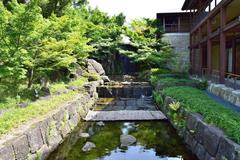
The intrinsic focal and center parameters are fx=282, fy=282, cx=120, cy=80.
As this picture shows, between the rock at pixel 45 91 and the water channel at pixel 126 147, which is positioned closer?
the water channel at pixel 126 147

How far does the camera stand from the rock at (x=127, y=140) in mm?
9173

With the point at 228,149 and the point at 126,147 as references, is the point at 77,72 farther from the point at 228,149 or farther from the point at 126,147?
the point at 228,149

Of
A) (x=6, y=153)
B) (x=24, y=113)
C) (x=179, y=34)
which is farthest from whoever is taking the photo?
(x=179, y=34)

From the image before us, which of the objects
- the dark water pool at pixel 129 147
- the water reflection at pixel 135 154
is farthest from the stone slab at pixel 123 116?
the water reflection at pixel 135 154

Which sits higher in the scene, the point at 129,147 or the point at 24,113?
the point at 24,113

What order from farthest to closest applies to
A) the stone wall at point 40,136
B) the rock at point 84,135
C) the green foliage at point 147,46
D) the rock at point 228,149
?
the green foliage at point 147,46 < the rock at point 84,135 < the stone wall at point 40,136 < the rock at point 228,149

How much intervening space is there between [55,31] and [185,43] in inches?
772

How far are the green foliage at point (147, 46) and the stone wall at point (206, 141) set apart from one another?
1757cm

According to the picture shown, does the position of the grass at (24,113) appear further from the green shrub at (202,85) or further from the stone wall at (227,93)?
the green shrub at (202,85)

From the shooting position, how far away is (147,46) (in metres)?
28.7

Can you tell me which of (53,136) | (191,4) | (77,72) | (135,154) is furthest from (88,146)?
(191,4)

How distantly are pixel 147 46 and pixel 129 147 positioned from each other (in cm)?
2068

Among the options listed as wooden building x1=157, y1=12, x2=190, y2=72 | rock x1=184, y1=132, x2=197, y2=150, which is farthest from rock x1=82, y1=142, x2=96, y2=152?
wooden building x1=157, y1=12, x2=190, y2=72

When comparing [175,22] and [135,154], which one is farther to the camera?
[175,22]
